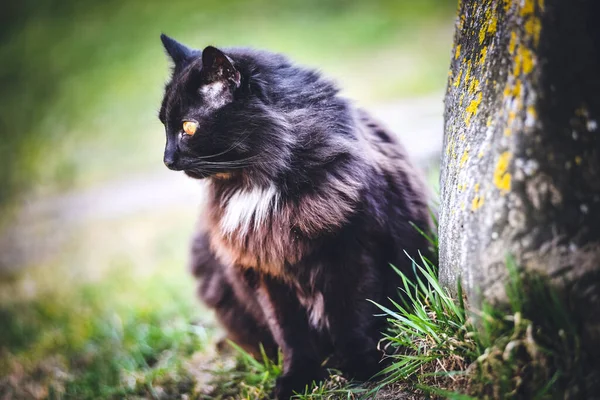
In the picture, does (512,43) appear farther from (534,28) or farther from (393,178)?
(393,178)

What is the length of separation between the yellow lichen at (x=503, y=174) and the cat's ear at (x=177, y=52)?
5.47ft

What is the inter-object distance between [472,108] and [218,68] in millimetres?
1129

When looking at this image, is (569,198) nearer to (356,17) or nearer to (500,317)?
(500,317)

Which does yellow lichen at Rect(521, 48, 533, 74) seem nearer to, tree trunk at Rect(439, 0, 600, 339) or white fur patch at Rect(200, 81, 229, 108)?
tree trunk at Rect(439, 0, 600, 339)

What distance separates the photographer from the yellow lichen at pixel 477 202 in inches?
69.5

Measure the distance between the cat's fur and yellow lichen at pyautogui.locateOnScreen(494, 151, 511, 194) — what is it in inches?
29.7

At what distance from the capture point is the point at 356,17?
508 inches

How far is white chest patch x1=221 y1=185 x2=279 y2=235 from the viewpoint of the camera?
2.45 metres

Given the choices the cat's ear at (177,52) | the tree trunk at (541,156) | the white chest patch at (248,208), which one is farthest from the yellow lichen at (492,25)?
the cat's ear at (177,52)

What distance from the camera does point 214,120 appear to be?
2.38m

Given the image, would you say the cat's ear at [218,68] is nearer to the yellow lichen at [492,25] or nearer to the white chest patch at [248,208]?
the white chest patch at [248,208]

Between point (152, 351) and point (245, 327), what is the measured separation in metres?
1.20

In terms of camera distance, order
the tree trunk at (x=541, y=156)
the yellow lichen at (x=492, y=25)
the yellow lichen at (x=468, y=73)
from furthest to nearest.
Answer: the yellow lichen at (x=468, y=73), the yellow lichen at (x=492, y=25), the tree trunk at (x=541, y=156)

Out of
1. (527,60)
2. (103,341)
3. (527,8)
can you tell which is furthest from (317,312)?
(103,341)
